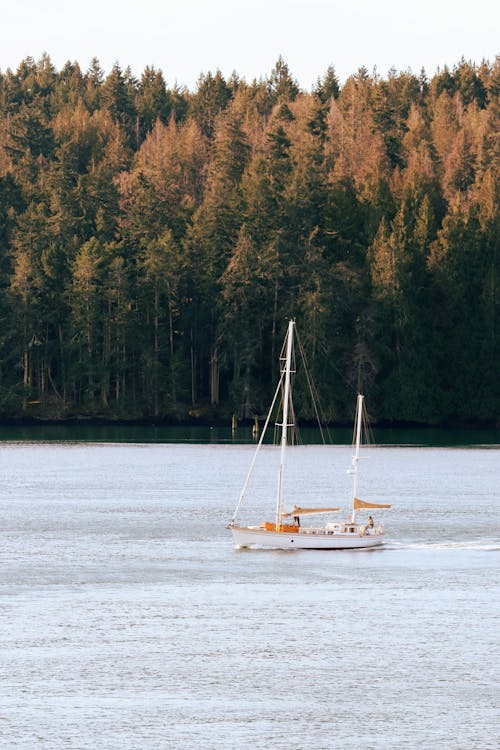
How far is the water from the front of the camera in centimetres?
4022

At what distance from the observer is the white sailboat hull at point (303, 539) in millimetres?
71250

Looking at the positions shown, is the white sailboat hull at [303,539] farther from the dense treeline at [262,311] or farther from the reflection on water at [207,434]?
the dense treeline at [262,311]

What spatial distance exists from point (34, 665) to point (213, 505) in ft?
152

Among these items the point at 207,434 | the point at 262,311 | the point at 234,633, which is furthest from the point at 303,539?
the point at 262,311

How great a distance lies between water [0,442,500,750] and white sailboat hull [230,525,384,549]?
482mm

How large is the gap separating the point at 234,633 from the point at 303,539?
20090 millimetres

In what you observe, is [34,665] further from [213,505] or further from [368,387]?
[368,387]

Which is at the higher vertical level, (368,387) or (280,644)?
(368,387)

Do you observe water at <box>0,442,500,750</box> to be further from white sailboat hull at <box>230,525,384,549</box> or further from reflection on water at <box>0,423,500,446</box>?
reflection on water at <box>0,423,500,446</box>

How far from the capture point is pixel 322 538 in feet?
235

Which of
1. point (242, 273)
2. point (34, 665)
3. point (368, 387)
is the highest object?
point (242, 273)

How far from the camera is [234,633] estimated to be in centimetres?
5169

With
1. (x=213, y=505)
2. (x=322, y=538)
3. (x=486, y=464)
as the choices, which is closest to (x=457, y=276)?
(x=486, y=464)

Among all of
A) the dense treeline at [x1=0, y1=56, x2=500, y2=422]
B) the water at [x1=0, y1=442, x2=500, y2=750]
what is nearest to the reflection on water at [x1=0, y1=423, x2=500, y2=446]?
the dense treeline at [x1=0, y1=56, x2=500, y2=422]
